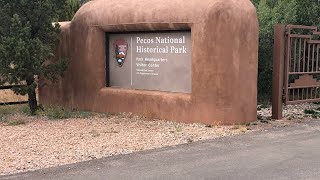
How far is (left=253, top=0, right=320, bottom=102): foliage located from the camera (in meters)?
13.9

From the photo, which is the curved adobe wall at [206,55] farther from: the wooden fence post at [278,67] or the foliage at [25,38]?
the foliage at [25,38]

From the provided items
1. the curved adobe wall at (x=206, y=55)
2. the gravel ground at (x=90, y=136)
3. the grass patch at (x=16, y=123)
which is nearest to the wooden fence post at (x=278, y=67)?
the gravel ground at (x=90, y=136)

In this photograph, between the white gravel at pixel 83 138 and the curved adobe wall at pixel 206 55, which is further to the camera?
the curved adobe wall at pixel 206 55

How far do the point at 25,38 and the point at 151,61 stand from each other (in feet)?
10.1

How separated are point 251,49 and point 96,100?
4.52 metres

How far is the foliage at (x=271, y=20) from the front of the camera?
13.9 metres

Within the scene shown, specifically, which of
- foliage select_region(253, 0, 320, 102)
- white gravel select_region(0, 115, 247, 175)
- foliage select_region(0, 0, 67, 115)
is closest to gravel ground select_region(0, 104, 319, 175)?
white gravel select_region(0, 115, 247, 175)

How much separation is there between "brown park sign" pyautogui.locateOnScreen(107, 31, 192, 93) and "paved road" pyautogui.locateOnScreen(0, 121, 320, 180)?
2784mm

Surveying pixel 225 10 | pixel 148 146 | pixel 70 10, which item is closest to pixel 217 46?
pixel 225 10

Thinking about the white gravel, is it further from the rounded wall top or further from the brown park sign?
the rounded wall top

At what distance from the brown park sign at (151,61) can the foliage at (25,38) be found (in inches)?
66.3

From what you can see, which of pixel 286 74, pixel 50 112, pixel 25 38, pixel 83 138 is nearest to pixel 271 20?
pixel 286 74

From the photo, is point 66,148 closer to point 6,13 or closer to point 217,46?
point 217,46

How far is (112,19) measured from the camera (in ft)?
38.5
